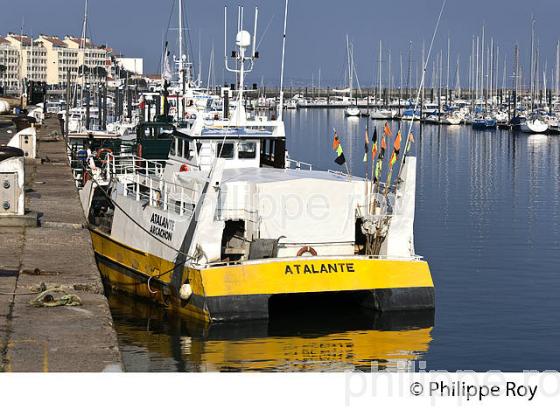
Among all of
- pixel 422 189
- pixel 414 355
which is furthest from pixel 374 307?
pixel 422 189

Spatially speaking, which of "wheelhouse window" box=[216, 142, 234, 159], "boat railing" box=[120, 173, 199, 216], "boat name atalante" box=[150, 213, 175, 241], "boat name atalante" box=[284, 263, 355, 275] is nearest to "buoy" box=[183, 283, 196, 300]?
"boat name atalante" box=[150, 213, 175, 241]

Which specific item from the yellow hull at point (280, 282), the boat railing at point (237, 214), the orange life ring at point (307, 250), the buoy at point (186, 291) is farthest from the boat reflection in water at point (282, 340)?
the boat railing at point (237, 214)

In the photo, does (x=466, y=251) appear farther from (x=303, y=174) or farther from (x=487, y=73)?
(x=487, y=73)

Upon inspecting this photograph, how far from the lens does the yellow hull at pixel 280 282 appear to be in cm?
2041

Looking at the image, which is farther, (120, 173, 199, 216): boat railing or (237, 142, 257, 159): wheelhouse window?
(237, 142, 257, 159): wheelhouse window

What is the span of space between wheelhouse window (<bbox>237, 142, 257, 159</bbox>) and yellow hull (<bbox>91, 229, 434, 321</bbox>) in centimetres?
336

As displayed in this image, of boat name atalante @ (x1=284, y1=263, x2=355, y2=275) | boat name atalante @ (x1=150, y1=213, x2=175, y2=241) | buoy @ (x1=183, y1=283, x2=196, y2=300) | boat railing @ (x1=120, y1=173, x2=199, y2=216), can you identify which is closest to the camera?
boat name atalante @ (x1=284, y1=263, x2=355, y2=275)

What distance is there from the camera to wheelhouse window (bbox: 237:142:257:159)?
25062mm

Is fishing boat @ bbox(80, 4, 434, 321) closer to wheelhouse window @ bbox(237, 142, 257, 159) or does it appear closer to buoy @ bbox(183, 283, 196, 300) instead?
buoy @ bbox(183, 283, 196, 300)

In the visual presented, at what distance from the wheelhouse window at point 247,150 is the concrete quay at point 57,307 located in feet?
11.1

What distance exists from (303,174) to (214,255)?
2.80m

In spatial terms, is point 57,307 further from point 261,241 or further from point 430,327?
point 430,327

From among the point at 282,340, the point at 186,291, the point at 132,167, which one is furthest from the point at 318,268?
the point at 132,167

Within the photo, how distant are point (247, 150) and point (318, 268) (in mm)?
5235
